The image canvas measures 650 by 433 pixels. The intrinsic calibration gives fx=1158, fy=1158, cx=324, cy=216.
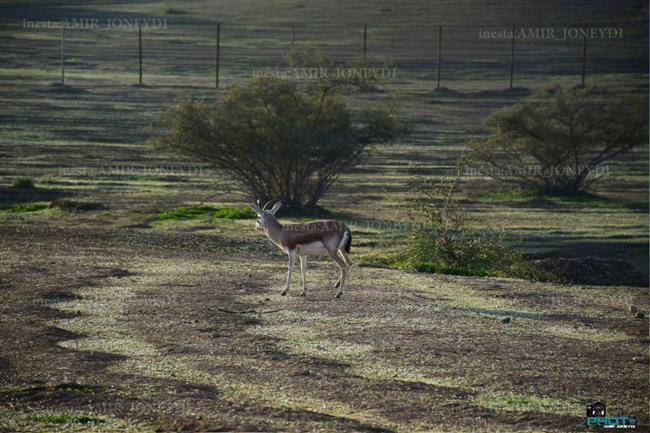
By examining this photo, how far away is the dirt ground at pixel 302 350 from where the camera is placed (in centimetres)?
1215

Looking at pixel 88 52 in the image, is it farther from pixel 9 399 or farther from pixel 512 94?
pixel 9 399

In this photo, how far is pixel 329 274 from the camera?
21984 mm

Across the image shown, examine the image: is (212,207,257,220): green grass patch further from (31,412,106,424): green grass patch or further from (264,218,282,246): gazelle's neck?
(31,412,106,424): green grass patch

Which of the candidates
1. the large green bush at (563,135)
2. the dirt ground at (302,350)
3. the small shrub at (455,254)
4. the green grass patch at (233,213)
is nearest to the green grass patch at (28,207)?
the green grass patch at (233,213)

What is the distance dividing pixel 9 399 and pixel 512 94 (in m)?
54.8

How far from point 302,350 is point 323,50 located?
62.9m

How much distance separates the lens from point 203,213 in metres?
33.2

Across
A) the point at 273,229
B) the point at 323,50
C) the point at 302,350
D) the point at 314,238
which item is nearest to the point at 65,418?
the point at 302,350

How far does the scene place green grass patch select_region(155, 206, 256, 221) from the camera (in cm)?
3209

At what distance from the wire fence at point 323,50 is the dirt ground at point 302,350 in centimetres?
4364

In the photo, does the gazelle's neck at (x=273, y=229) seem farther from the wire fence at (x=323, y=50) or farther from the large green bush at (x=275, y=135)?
the wire fence at (x=323, y=50)

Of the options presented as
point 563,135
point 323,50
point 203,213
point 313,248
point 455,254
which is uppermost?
point 323,50

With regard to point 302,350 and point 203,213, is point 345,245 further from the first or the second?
point 203,213

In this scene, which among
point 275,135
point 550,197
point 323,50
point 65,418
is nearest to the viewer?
point 65,418
